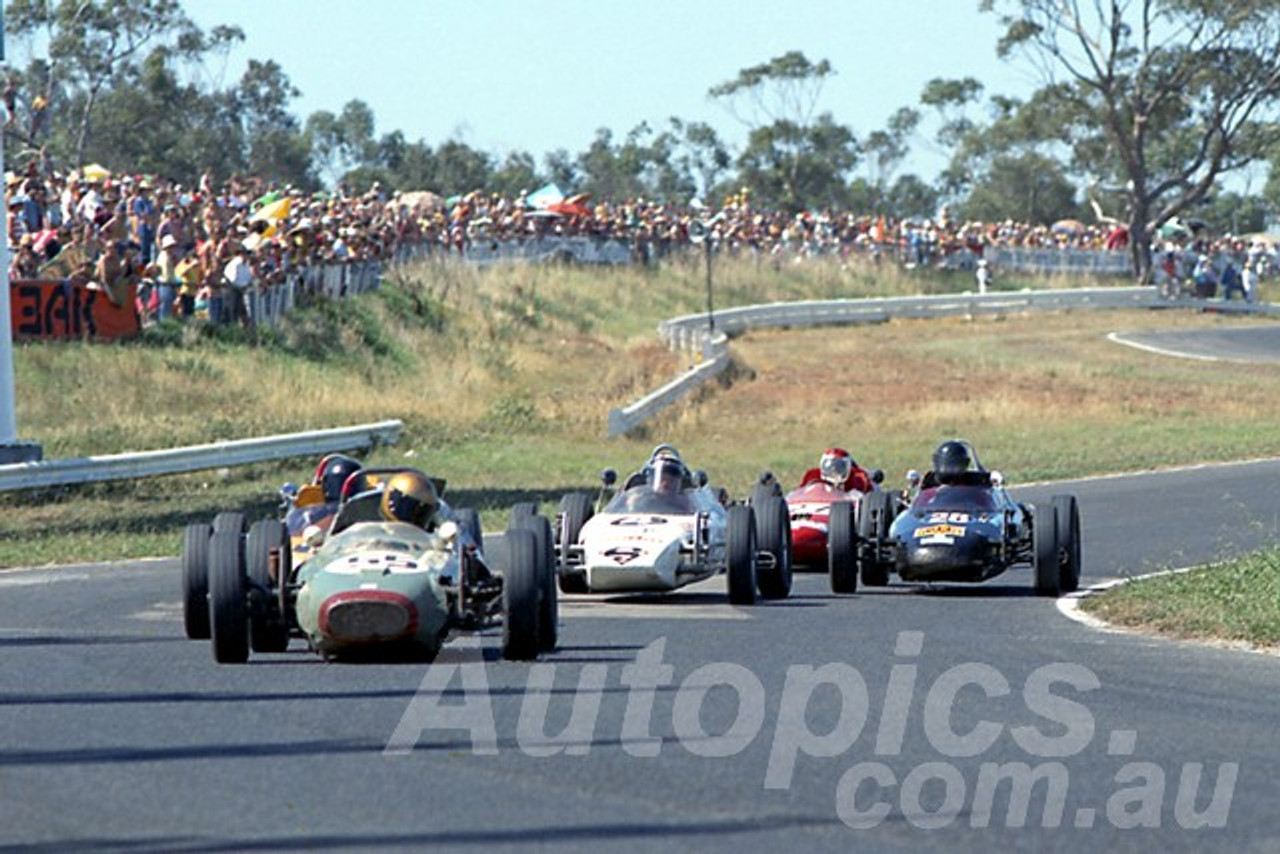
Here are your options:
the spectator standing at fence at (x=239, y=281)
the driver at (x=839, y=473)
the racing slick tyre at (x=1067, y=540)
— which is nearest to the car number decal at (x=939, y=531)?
the racing slick tyre at (x=1067, y=540)

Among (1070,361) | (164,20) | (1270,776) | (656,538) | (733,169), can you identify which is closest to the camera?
(1270,776)

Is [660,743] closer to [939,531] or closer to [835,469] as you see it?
[939,531]

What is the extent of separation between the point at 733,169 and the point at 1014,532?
275ft

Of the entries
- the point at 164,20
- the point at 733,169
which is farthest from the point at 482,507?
the point at 733,169

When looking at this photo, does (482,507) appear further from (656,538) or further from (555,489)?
(656,538)

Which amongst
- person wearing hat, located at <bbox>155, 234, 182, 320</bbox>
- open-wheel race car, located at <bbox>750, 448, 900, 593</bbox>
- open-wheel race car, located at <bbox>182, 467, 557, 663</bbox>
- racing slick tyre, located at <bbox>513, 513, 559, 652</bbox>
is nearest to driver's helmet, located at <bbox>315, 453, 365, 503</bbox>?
open-wheel race car, located at <bbox>182, 467, 557, 663</bbox>

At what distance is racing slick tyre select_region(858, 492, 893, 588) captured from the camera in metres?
18.5

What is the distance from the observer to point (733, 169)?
101375 mm

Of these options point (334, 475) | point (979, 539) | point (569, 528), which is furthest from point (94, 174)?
point (334, 475)

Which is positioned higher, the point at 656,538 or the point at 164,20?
the point at 164,20

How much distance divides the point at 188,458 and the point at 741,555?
41.9ft

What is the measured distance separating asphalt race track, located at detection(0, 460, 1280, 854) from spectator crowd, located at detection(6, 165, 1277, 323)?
18.5 m

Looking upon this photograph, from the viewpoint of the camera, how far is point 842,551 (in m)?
18.2

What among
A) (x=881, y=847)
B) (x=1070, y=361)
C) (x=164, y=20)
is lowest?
(x=1070, y=361)
